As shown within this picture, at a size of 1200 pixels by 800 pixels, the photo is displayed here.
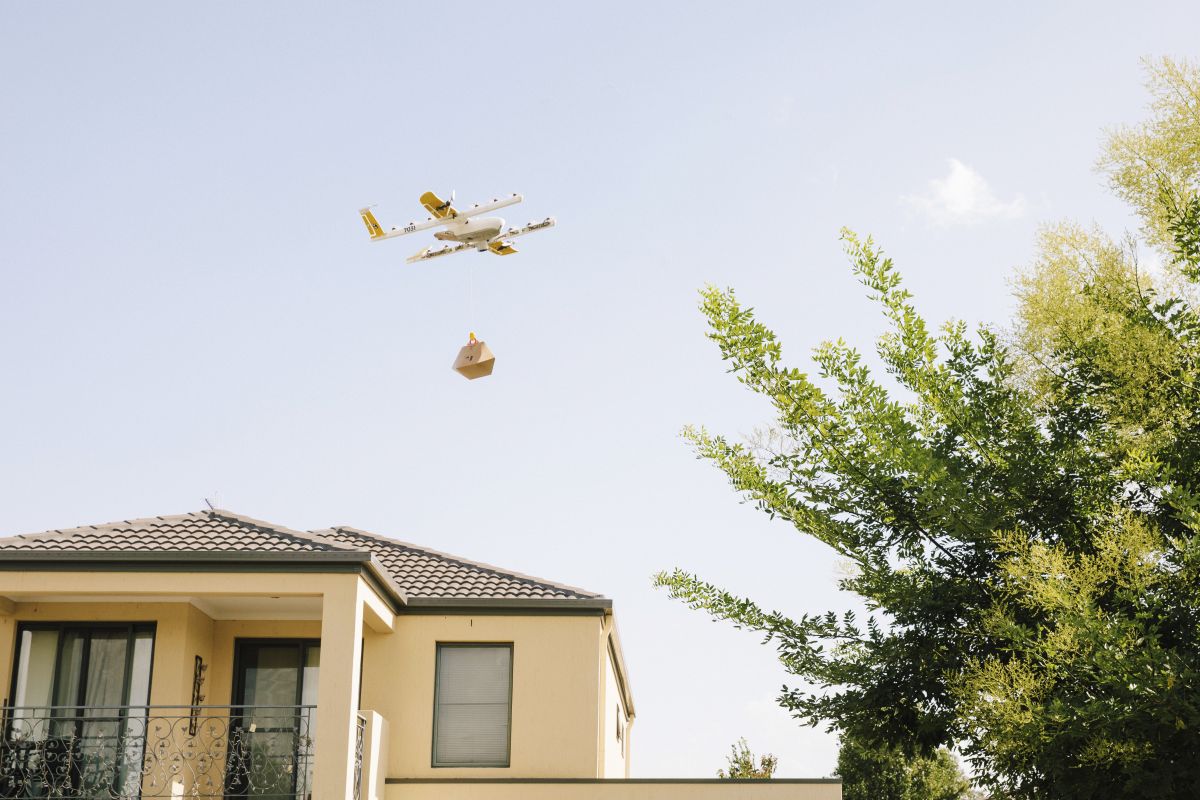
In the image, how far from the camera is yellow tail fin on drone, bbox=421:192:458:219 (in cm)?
1734

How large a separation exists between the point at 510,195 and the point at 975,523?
7.62m

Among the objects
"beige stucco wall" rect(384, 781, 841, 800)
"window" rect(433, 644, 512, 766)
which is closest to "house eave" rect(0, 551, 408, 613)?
"window" rect(433, 644, 512, 766)

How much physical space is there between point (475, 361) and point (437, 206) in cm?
254

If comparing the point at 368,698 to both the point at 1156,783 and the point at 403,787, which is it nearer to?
the point at 403,787

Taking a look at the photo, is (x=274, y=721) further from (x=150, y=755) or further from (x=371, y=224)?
(x=371, y=224)

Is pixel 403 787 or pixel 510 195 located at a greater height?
pixel 510 195

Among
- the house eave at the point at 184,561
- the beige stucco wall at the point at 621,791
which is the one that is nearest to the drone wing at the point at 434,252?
the house eave at the point at 184,561

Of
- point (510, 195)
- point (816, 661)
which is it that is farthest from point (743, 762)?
point (510, 195)

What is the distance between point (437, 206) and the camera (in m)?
17.4

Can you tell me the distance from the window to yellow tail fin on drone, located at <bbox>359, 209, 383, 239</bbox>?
241 inches

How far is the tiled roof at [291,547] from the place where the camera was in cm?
1538

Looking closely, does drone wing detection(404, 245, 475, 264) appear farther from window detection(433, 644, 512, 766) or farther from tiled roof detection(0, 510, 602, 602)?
window detection(433, 644, 512, 766)

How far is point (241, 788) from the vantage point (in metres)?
16.5

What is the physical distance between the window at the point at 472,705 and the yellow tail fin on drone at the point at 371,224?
6125 millimetres
